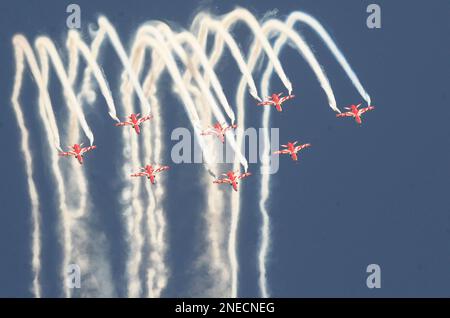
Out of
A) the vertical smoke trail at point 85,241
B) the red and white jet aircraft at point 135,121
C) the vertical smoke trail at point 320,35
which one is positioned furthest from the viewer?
the vertical smoke trail at point 85,241

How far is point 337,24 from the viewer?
10547 mm

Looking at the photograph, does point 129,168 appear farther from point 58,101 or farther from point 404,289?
point 404,289

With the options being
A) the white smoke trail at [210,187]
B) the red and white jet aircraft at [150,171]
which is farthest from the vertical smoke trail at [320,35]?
the red and white jet aircraft at [150,171]

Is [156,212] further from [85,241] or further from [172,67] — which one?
[172,67]

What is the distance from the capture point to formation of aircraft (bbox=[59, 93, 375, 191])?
10.6 m

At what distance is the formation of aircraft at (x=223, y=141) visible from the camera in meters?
10.6

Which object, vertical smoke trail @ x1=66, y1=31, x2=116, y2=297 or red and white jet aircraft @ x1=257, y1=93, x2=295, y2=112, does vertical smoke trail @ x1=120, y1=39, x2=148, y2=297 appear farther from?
red and white jet aircraft @ x1=257, y1=93, x2=295, y2=112

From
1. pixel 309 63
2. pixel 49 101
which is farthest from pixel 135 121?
pixel 309 63

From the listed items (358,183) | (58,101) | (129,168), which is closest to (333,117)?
(358,183)

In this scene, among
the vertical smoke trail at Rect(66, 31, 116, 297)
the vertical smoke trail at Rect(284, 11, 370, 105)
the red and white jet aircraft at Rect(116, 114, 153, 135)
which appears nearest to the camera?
the vertical smoke trail at Rect(284, 11, 370, 105)

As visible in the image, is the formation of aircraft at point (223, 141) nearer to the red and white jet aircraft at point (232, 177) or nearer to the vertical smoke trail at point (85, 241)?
the red and white jet aircraft at point (232, 177)

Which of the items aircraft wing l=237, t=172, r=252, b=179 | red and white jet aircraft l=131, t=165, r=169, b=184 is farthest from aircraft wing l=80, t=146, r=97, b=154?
aircraft wing l=237, t=172, r=252, b=179

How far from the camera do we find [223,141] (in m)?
10.6

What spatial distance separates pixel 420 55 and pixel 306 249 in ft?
7.66
